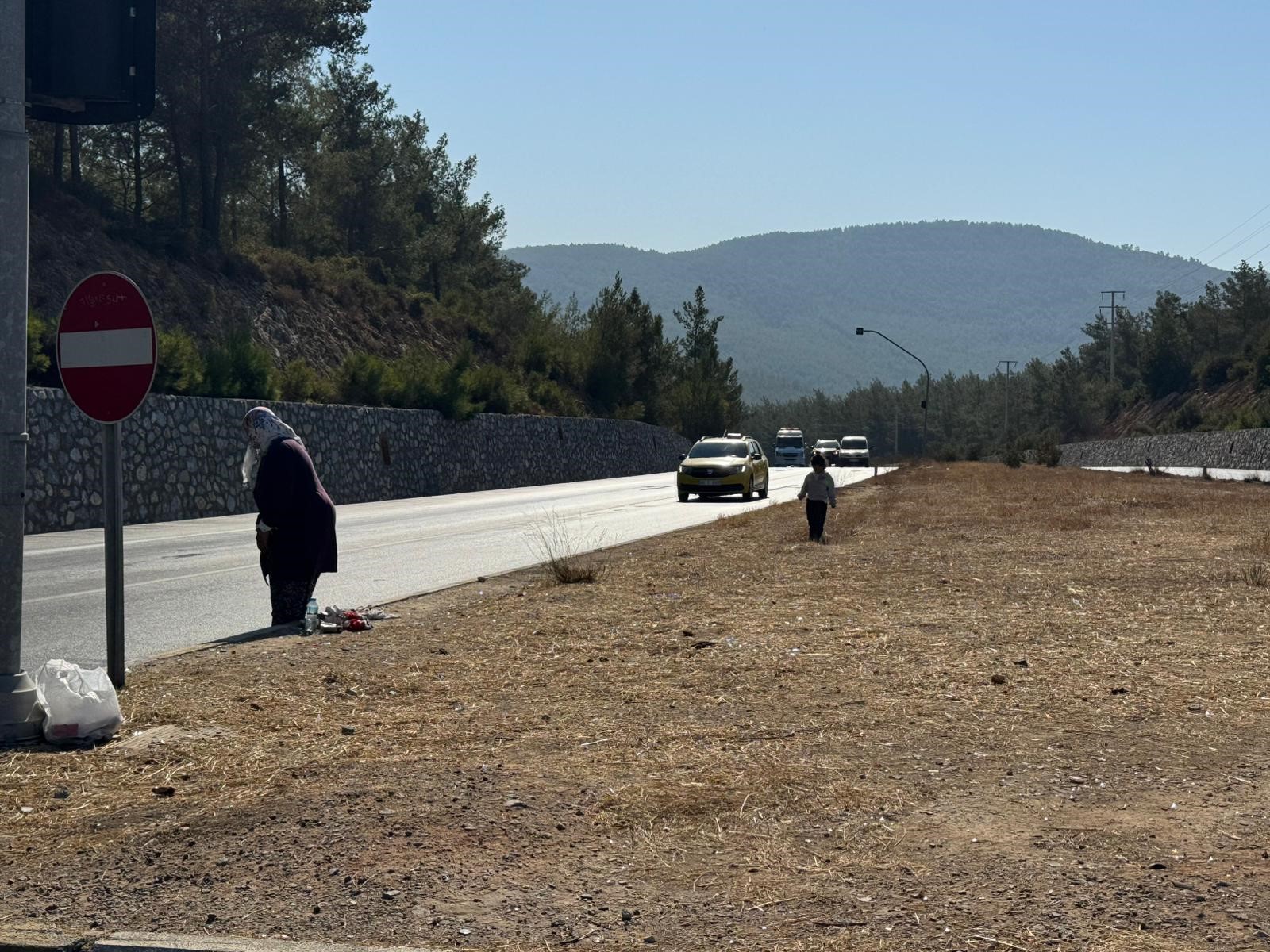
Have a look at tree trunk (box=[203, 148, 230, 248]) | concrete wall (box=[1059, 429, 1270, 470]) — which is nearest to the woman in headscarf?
tree trunk (box=[203, 148, 230, 248])

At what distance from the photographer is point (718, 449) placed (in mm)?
37156

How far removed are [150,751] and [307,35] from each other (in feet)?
140

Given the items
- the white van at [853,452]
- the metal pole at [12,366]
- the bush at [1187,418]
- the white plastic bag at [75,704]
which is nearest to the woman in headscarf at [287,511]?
the metal pole at [12,366]

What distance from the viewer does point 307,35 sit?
4512 cm

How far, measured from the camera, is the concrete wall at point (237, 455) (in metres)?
24.3

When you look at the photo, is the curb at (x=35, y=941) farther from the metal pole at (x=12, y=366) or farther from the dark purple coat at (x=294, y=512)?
the dark purple coat at (x=294, y=512)

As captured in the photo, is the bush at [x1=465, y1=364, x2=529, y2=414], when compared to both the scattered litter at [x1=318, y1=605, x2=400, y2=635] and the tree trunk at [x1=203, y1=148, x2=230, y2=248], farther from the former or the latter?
the scattered litter at [x1=318, y1=605, x2=400, y2=635]

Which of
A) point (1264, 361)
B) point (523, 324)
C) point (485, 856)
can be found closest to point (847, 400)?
point (1264, 361)

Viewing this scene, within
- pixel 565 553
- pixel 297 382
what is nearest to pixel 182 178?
pixel 297 382

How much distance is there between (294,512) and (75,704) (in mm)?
3878

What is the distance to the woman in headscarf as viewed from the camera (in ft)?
33.6

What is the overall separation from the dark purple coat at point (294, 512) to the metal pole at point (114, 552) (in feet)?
7.18

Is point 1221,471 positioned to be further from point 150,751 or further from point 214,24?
point 150,751

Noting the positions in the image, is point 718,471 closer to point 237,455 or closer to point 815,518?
point 237,455
